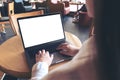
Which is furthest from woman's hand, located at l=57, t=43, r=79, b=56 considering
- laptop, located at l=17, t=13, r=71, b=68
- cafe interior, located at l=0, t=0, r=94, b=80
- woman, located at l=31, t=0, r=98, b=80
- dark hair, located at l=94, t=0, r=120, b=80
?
cafe interior, located at l=0, t=0, r=94, b=80

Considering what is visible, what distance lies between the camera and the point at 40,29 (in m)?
1.33

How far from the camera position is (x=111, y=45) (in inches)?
17.3

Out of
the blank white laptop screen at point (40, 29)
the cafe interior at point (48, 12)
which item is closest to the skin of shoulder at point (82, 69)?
the blank white laptop screen at point (40, 29)

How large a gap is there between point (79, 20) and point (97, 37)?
189 inches

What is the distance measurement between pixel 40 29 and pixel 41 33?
0.09 ft

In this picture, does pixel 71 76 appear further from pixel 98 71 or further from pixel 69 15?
pixel 69 15

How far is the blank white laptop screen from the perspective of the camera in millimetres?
1265

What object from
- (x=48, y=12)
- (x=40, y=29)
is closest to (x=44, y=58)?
(x=40, y=29)

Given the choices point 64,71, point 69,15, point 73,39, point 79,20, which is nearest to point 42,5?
point 69,15

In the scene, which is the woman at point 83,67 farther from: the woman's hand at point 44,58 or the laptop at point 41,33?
the laptop at point 41,33

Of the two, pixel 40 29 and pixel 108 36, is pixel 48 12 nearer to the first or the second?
A: pixel 40 29

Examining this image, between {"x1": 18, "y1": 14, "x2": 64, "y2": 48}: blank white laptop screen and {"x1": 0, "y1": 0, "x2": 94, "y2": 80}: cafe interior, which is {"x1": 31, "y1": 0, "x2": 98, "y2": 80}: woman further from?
{"x1": 0, "y1": 0, "x2": 94, "y2": 80}: cafe interior

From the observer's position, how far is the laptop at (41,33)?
1.26 metres

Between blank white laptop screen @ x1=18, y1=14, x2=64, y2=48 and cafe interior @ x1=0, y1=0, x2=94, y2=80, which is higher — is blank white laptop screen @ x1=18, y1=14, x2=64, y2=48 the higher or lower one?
the higher one
